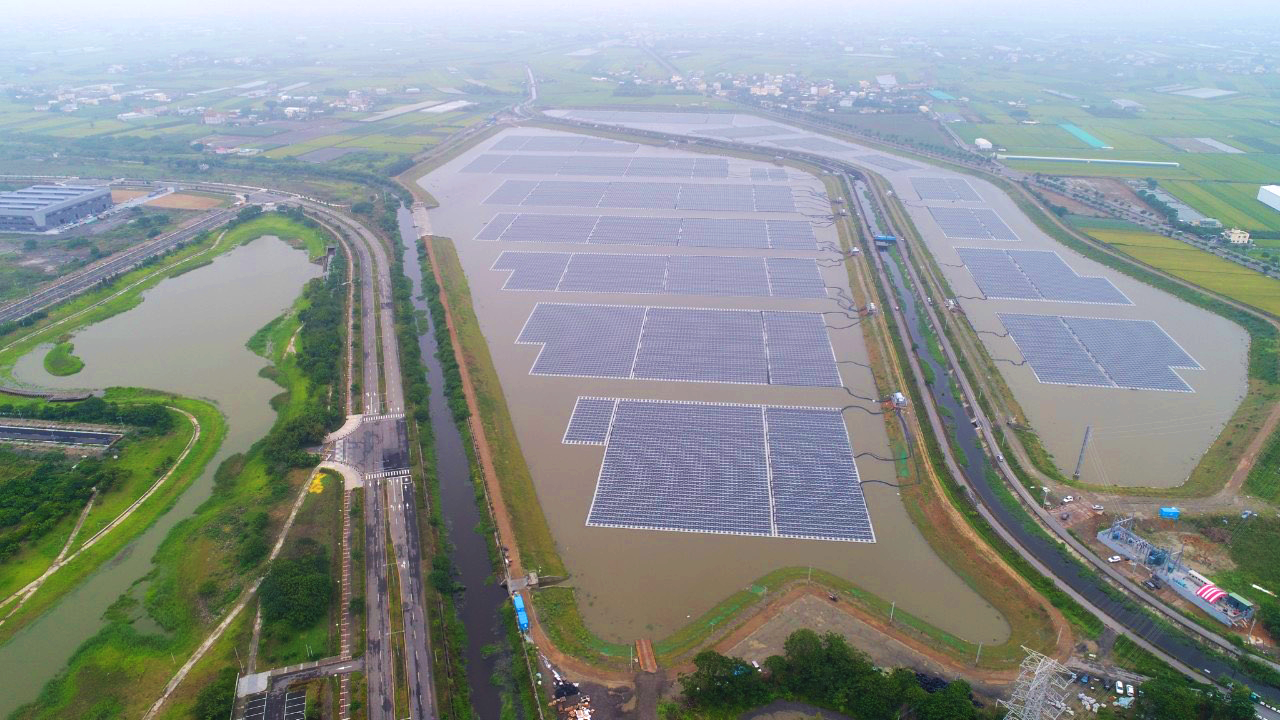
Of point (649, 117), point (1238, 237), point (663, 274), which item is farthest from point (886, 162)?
point (663, 274)

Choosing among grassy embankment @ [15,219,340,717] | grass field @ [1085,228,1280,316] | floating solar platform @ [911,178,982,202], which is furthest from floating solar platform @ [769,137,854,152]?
grassy embankment @ [15,219,340,717]

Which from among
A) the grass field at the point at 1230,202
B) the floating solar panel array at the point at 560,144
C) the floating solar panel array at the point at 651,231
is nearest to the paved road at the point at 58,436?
the floating solar panel array at the point at 651,231

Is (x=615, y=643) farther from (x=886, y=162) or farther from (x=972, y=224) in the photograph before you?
(x=886, y=162)

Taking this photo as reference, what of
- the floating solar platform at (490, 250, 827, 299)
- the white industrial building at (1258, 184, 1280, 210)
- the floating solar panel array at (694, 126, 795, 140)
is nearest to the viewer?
the floating solar platform at (490, 250, 827, 299)

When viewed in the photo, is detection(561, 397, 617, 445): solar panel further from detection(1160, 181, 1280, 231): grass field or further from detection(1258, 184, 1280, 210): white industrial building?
detection(1258, 184, 1280, 210): white industrial building

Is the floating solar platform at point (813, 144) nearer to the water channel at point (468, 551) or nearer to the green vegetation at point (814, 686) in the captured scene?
the water channel at point (468, 551)

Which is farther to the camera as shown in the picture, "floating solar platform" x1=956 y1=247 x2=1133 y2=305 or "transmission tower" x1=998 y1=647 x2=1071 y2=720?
"floating solar platform" x1=956 y1=247 x2=1133 y2=305

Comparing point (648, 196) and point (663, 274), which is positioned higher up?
point (648, 196)
